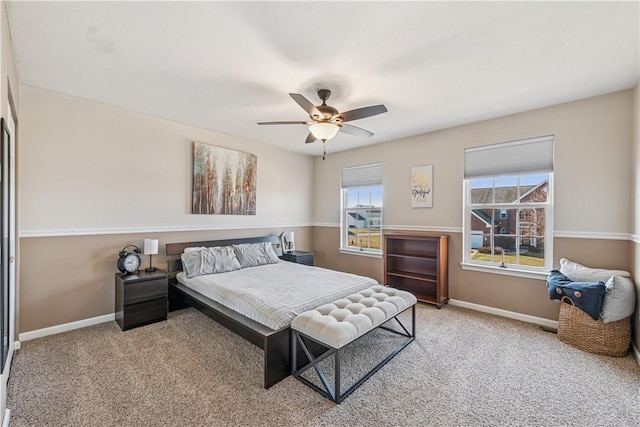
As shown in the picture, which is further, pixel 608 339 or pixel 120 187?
pixel 120 187

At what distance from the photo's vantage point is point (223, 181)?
4.44 meters

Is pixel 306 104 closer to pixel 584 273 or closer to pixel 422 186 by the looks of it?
pixel 422 186

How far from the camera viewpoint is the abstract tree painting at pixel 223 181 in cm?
416

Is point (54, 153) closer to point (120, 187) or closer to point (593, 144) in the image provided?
point (120, 187)

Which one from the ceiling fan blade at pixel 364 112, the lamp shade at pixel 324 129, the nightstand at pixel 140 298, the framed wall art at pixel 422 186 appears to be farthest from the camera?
the framed wall art at pixel 422 186

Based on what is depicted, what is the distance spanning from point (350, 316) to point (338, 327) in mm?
249

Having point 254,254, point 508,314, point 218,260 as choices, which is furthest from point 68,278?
point 508,314

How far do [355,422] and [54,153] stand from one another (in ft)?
12.8

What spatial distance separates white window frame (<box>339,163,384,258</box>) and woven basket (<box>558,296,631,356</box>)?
257 centimetres

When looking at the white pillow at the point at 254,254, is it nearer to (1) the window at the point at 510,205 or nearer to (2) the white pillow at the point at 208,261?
(2) the white pillow at the point at 208,261

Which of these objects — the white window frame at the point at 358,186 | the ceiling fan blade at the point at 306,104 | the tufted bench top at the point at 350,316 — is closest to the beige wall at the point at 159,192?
the white window frame at the point at 358,186

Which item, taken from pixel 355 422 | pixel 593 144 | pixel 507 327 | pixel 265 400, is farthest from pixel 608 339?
pixel 265 400

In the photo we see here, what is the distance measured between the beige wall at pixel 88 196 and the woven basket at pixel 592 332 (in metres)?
4.60

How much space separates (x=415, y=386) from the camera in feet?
7.09
